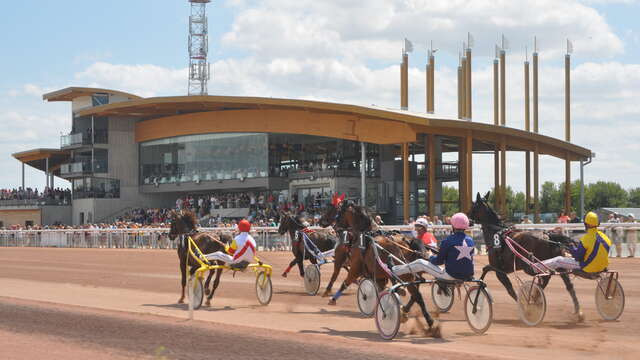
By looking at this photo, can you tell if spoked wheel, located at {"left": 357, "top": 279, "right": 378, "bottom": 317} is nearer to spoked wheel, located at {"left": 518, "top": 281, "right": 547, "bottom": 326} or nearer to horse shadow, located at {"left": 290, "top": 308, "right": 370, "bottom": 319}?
horse shadow, located at {"left": 290, "top": 308, "right": 370, "bottom": 319}

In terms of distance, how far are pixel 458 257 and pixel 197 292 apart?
5429 mm

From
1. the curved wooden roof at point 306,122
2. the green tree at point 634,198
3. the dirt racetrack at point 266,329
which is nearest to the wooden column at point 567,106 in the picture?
the curved wooden roof at point 306,122

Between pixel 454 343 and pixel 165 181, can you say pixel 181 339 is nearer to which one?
Result: pixel 454 343

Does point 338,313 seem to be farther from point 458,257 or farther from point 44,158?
point 44,158

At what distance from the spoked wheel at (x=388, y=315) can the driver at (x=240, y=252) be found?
4.13 m

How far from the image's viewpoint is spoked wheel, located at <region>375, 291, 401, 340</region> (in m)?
9.91

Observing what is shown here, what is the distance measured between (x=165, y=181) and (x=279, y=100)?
14201mm

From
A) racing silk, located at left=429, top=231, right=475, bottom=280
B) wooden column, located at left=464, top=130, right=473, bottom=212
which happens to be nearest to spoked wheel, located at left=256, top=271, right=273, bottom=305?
racing silk, located at left=429, top=231, right=475, bottom=280

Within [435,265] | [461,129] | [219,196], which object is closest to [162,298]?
[435,265]

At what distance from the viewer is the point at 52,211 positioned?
→ 199 ft

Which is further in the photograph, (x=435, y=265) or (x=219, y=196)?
(x=219, y=196)

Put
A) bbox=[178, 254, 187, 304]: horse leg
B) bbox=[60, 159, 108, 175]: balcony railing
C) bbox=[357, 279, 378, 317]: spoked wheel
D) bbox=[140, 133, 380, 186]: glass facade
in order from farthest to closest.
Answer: bbox=[60, 159, 108, 175]: balcony railing < bbox=[140, 133, 380, 186]: glass facade < bbox=[178, 254, 187, 304]: horse leg < bbox=[357, 279, 378, 317]: spoked wheel

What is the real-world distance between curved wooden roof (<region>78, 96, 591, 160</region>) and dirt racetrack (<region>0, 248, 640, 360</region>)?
74.5 feet

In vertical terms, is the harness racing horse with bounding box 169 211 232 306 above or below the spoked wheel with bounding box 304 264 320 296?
above
